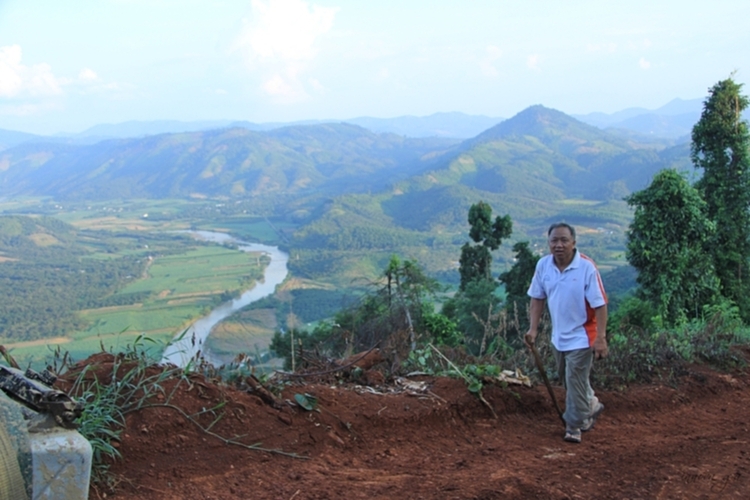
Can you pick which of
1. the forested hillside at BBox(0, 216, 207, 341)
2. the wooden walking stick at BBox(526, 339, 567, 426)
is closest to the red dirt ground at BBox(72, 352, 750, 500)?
the wooden walking stick at BBox(526, 339, 567, 426)

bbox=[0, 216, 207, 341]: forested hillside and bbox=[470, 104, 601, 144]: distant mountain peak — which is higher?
bbox=[470, 104, 601, 144]: distant mountain peak

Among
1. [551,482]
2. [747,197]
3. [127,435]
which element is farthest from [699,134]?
[127,435]

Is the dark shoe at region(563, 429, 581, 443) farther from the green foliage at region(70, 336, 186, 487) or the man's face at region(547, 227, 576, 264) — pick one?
the green foliage at region(70, 336, 186, 487)

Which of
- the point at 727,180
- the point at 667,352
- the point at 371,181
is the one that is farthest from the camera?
the point at 371,181

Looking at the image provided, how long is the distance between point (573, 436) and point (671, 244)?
1052 centimetres

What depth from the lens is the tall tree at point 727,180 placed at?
48.8ft

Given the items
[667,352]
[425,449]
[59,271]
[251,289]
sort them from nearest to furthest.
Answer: [425,449]
[667,352]
[251,289]
[59,271]

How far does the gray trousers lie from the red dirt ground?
0.50ft

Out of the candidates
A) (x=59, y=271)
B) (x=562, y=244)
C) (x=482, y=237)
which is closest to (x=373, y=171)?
(x=59, y=271)

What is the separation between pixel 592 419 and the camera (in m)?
4.50

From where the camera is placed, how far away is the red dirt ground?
3.24m

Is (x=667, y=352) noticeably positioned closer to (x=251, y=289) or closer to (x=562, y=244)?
(x=562, y=244)

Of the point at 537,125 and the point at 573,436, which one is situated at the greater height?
the point at 537,125

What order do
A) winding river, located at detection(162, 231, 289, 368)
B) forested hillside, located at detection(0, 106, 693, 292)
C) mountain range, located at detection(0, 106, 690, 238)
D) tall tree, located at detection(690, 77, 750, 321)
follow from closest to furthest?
tall tree, located at detection(690, 77, 750, 321) → winding river, located at detection(162, 231, 289, 368) → forested hillside, located at detection(0, 106, 693, 292) → mountain range, located at detection(0, 106, 690, 238)
